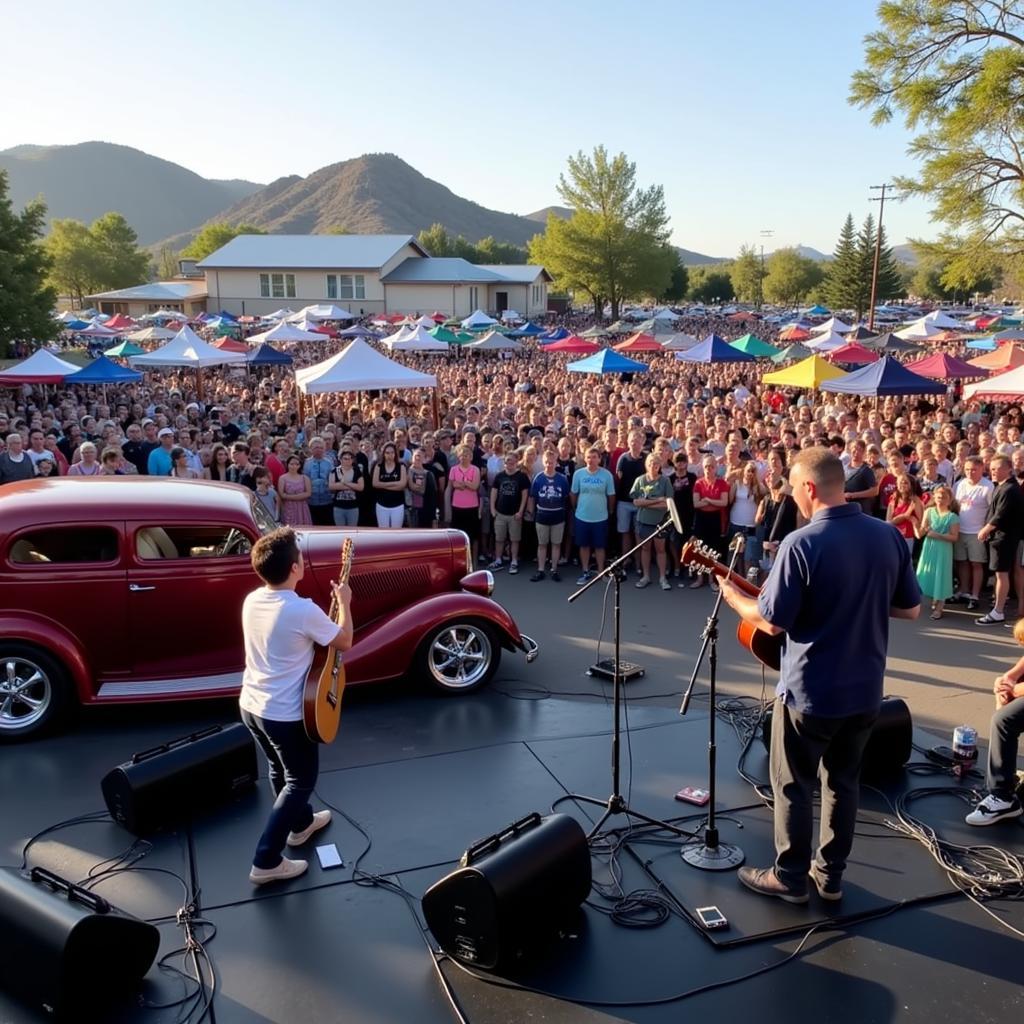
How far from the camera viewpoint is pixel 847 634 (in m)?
3.91

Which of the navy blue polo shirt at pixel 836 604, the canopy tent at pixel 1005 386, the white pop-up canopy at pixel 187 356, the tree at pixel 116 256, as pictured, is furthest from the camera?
the tree at pixel 116 256

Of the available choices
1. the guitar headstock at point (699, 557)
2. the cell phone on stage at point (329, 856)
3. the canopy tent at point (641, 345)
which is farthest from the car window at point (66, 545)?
the canopy tent at point (641, 345)

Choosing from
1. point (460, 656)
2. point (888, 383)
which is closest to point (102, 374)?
point (460, 656)

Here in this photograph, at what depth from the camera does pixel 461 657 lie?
7121 mm

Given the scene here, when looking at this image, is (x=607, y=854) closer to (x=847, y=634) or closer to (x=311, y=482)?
(x=847, y=634)

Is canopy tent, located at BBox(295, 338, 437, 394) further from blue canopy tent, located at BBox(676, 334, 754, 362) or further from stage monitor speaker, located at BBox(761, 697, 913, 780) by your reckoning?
stage monitor speaker, located at BBox(761, 697, 913, 780)

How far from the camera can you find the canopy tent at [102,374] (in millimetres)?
17719

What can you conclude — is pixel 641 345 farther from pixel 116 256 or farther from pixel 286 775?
pixel 116 256

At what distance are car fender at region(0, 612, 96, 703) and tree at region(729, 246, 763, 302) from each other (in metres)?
121

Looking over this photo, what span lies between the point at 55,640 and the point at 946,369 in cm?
1777

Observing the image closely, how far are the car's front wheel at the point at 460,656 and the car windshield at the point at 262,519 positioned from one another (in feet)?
5.22

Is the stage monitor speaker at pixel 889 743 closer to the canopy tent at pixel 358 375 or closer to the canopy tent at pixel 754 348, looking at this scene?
the canopy tent at pixel 358 375

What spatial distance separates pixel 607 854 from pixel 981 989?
1858 millimetres

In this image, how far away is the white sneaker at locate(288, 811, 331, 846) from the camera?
485cm
